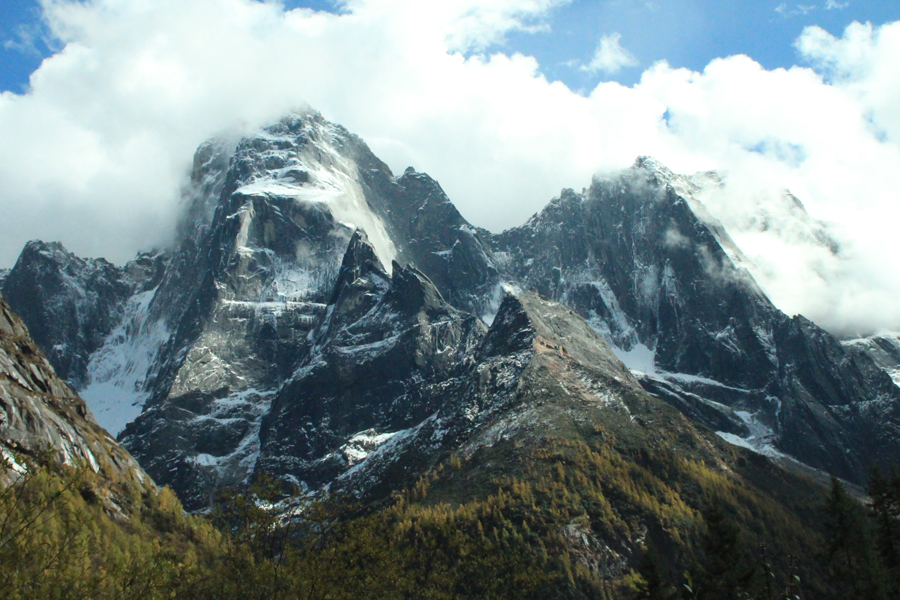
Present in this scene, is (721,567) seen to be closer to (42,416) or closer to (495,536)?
(495,536)

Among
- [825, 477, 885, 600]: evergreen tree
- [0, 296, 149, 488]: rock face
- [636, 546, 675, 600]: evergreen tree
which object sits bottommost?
[636, 546, 675, 600]: evergreen tree

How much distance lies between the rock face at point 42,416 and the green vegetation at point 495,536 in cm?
704

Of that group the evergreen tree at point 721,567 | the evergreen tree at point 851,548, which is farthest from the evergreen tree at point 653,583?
the evergreen tree at point 851,548

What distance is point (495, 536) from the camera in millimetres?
142375

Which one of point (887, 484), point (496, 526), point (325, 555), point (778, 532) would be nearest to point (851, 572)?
point (887, 484)

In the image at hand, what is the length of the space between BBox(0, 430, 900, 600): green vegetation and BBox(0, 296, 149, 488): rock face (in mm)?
7035

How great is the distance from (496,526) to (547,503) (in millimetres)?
13618

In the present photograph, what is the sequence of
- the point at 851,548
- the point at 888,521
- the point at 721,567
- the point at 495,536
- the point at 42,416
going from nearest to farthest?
the point at 888,521 → the point at 851,548 → the point at 721,567 → the point at 42,416 → the point at 495,536

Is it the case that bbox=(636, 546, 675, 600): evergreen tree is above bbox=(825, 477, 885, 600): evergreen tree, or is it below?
below

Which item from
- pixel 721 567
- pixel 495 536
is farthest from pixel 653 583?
pixel 495 536

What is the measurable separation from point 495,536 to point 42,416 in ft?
268

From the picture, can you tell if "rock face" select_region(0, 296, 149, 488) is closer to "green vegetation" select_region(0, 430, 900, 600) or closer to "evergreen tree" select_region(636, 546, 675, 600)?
"green vegetation" select_region(0, 430, 900, 600)

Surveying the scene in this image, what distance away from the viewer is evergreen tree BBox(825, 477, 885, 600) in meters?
80.4

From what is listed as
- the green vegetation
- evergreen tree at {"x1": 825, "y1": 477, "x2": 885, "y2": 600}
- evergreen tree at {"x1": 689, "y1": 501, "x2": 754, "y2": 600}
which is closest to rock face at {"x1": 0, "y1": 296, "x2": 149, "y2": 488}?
the green vegetation
